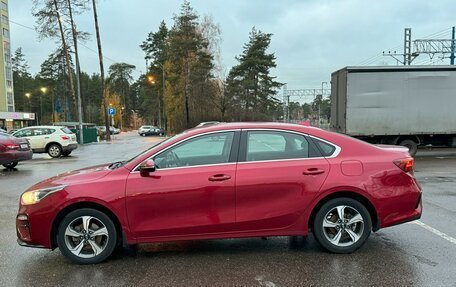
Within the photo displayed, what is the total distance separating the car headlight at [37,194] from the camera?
15.1 ft

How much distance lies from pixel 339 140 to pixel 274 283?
1916 mm

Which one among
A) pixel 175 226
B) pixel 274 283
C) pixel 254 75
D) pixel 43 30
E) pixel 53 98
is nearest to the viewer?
pixel 274 283

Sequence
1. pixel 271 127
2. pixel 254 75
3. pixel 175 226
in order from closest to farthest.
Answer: pixel 175 226 < pixel 271 127 < pixel 254 75

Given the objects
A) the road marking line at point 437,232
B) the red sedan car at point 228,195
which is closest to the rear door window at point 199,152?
the red sedan car at point 228,195

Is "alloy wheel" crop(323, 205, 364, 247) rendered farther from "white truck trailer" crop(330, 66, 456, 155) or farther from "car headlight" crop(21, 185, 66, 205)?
"white truck trailer" crop(330, 66, 456, 155)

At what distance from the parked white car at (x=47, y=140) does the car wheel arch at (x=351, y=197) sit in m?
17.4

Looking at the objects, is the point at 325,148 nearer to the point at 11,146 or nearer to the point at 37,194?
the point at 37,194

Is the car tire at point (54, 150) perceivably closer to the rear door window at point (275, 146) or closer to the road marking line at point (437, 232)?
the rear door window at point (275, 146)

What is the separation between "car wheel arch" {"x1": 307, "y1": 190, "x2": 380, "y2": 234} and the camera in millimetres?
4789

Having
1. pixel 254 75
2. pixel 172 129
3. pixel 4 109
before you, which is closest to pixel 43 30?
pixel 172 129

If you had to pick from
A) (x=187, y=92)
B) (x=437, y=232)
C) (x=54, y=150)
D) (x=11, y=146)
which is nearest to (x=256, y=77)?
(x=187, y=92)

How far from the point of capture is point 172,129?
56406mm

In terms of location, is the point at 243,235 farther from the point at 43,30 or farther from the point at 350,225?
the point at 43,30

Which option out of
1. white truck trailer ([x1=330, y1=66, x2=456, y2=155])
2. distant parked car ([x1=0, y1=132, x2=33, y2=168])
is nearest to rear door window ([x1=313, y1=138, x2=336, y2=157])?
white truck trailer ([x1=330, y1=66, x2=456, y2=155])
